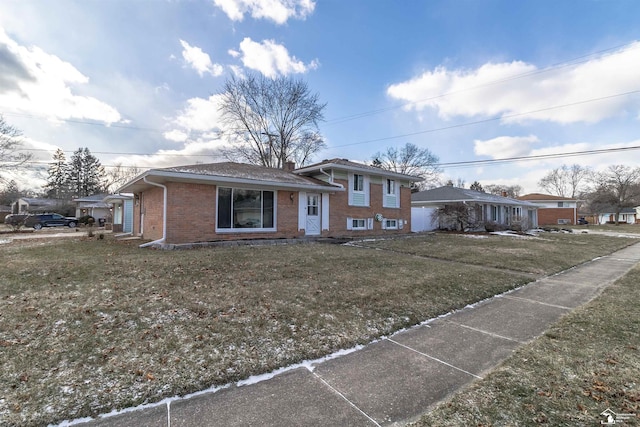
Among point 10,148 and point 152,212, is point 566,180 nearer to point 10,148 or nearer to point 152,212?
point 152,212

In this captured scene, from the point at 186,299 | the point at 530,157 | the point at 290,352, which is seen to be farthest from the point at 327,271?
the point at 530,157

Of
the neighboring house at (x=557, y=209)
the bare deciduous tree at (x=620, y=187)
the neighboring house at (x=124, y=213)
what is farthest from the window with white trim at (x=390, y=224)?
the bare deciduous tree at (x=620, y=187)

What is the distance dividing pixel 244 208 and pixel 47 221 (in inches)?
1143

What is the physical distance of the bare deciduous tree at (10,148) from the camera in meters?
25.4

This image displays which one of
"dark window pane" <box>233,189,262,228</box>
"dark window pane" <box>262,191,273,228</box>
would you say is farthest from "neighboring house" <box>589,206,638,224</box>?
"dark window pane" <box>233,189,262,228</box>

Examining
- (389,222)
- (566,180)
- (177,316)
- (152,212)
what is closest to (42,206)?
(152,212)

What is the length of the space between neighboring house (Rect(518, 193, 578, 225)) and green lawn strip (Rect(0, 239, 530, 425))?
155 ft

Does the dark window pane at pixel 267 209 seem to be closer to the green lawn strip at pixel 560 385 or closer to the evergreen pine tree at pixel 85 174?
the green lawn strip at pixel 560 385

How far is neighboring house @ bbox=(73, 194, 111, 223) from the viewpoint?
35206 millimetres

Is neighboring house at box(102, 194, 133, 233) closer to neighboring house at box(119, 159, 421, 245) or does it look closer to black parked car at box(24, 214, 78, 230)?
neighboring house at box(119, 159, 421, 245)

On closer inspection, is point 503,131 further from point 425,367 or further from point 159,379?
point 159,379

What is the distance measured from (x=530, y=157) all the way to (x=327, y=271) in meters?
20.0

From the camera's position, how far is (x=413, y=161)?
47.2 metres

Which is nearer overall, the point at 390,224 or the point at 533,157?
the point at 390,224
